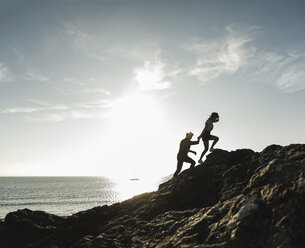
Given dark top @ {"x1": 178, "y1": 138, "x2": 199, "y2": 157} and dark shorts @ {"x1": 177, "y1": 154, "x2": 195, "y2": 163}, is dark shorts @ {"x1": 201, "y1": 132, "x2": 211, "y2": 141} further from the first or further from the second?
dark shorts @ {"x1": 177, "y1": 154, "x2": 195, "y2": 163}

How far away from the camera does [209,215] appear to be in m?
7.41

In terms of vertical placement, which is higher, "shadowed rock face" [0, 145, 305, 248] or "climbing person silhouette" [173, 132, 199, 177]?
"climbing person silhouette" [173, 132, 199, 177]

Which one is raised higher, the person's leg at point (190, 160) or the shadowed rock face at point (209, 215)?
the person's leg at point (190, 160)

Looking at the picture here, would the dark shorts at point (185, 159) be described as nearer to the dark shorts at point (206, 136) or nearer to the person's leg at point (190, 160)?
the person's leg at point (190, 160)

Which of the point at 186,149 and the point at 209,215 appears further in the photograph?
the point at 186,149

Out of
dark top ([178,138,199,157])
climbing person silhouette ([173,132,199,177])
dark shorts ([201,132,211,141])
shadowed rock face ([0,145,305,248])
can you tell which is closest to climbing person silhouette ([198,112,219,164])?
dark shorts ([201,132,211,141])

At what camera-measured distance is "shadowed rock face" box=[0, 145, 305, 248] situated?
5828mm

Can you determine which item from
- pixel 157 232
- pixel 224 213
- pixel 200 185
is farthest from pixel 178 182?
pixel 224 213

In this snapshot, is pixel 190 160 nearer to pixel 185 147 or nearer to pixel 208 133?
pixel 185 147

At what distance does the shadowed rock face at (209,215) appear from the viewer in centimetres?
583

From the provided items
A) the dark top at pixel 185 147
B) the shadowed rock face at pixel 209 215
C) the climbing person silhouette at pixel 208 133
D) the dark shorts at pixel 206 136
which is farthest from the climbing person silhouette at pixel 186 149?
the shadowed rock face at pixel 209 215

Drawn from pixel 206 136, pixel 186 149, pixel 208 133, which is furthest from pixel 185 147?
pixel 208 133

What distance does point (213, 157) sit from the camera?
12.7 m

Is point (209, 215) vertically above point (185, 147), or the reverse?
point (185, 147)
